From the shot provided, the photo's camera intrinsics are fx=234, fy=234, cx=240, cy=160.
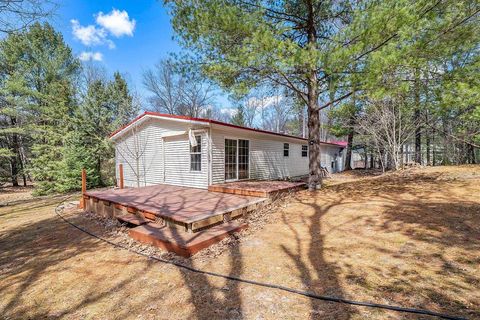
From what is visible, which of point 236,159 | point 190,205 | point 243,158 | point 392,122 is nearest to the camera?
point 190,205

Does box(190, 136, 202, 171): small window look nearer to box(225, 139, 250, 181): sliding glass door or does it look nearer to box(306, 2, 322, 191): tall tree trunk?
box(225, 139, 250, 181): sliding glass door

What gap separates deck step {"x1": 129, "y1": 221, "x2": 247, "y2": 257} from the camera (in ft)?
12.1

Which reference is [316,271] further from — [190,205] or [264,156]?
[264,156]

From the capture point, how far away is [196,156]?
8500 millimetres

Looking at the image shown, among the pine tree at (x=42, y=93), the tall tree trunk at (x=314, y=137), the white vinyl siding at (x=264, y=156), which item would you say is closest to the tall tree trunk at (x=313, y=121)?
the tall tree trunk at (x=314, y=137)

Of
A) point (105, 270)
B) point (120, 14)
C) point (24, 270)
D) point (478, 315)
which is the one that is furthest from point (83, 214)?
point (120, 14)

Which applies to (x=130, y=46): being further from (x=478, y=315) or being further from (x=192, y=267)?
(x=478, y=315)

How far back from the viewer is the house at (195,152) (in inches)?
321

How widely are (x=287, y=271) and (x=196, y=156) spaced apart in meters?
6.12

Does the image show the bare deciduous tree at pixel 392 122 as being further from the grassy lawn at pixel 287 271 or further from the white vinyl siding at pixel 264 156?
the grassy lawn at pixel 287 271

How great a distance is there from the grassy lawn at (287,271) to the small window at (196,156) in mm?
3854

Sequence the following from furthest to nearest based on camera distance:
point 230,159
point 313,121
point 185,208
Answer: point 230,159 < point 313,121 < point 185,208

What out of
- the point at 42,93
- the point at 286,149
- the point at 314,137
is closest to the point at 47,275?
the point at 314,137

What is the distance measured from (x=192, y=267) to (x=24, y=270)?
2773 millimetres
